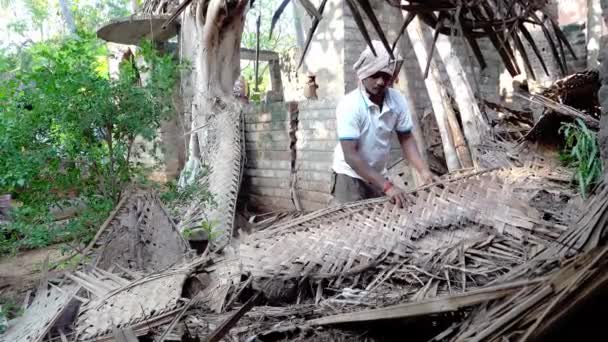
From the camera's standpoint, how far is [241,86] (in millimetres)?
7273

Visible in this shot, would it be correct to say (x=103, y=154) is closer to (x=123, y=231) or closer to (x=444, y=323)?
(x=123, y=231)

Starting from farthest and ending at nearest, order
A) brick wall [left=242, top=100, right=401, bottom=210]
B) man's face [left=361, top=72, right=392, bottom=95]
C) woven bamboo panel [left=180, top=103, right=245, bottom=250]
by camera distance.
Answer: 1. brick wall [left=242, top=100, right=401, bottom=210]
2. woven bamboo panel [left=180, top=103, right=245, bottom=250]
3. man's face [left=361, top=72, right=392, bottom=95]

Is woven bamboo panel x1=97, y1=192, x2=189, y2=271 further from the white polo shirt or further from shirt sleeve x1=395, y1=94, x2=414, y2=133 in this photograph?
shirt sleeve x1=395, y1=94, x2=414, y2=133

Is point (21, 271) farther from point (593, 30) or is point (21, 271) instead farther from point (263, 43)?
point (593, 30)

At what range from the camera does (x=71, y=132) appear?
3.45 m

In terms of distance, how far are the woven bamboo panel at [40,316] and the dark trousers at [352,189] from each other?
5.40 ft

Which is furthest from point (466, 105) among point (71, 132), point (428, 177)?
point (71, 132)

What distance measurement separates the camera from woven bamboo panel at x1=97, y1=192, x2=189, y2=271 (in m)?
2.85

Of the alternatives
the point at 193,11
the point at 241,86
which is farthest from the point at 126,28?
the point at 241,86

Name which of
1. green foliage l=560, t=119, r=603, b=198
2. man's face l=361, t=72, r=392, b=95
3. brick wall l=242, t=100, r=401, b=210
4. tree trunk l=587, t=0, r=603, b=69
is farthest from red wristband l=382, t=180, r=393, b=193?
tree trunk l=587, t=0, r=603, b=69

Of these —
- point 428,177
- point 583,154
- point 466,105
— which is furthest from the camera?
point 466,105

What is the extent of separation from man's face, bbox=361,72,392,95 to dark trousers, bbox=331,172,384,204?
0.58 metres

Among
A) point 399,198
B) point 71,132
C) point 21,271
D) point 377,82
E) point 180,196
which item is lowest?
point 21,271

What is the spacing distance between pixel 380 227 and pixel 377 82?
1.01 meters
